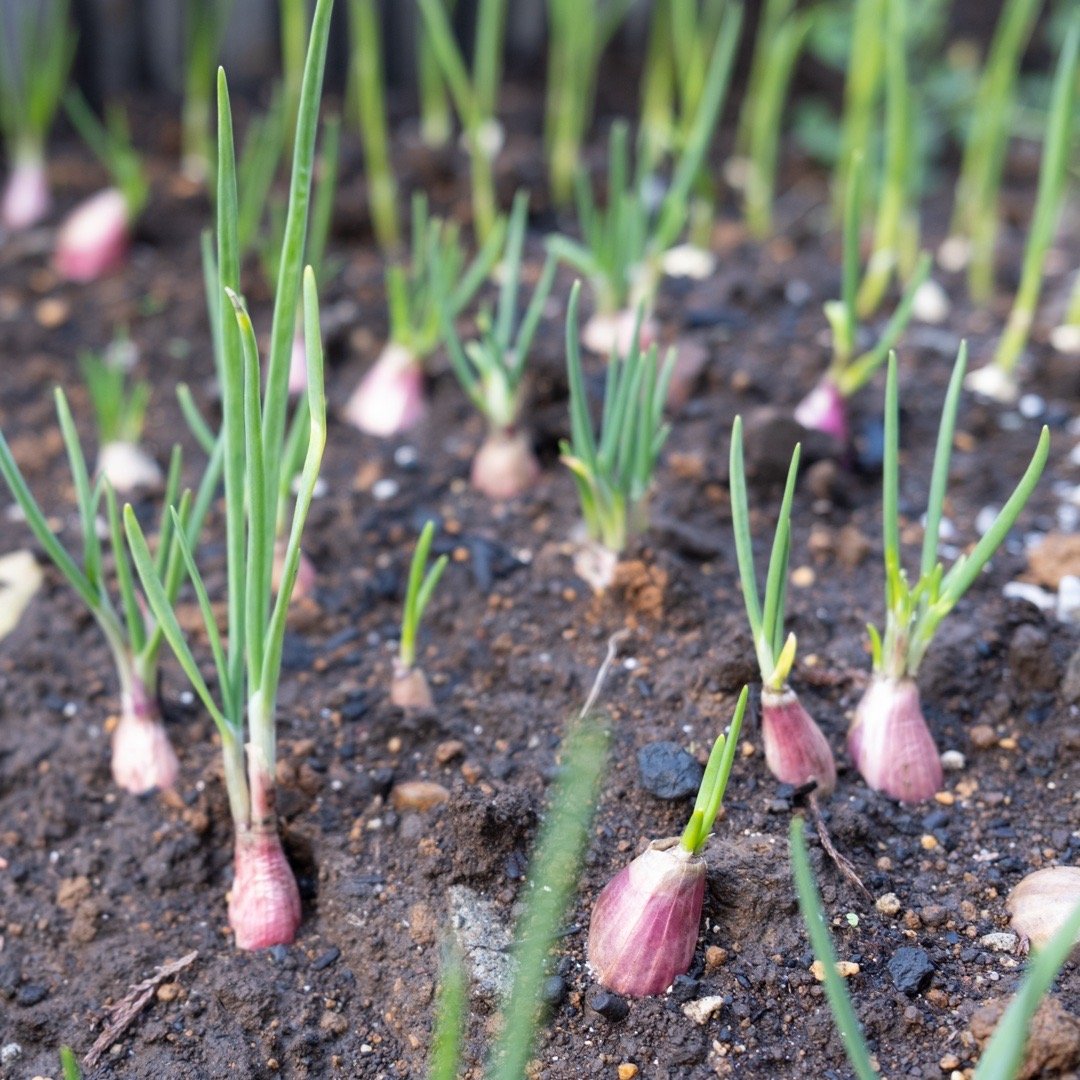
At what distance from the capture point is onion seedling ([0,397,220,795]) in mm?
1133

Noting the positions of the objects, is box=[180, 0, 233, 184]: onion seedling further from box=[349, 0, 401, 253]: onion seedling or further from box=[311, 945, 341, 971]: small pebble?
box=[311, 945, 341, 971]: small pebble

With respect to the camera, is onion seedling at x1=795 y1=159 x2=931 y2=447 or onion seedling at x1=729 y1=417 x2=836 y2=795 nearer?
onion seedling at x1=729 y1=417 x2=836 y2=795

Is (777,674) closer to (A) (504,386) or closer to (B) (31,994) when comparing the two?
(A) (504,386)

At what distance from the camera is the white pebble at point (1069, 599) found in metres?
1.36

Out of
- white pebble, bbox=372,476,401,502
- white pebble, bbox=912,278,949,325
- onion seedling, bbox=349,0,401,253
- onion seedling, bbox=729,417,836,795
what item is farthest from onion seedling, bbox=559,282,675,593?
onion seedling, bbox=349,0,401,253

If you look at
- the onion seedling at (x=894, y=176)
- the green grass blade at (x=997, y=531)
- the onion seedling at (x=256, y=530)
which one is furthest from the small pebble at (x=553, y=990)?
the onion seedling at (x=894, y=176)

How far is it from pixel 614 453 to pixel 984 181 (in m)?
0.99

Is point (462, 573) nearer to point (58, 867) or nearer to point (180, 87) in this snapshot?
point (58, 867)

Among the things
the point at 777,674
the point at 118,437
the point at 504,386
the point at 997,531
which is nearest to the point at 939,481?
the point at 997,531

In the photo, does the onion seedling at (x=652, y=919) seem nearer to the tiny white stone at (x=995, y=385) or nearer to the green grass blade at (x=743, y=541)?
the green grass blade at (x=743, y=541)

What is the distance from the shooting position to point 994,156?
195 cm

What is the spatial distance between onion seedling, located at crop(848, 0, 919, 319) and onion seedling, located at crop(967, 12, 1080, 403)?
7.4 inches

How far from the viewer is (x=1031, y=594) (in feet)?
4.58

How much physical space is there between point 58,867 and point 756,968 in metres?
0.63
